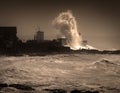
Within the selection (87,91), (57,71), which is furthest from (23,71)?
(87,91)

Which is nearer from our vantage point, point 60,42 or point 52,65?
point 52,65

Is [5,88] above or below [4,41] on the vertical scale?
below

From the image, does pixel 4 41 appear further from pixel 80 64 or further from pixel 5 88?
pixel 5 88

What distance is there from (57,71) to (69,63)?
32.3 feet

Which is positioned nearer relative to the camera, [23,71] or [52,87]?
[52,87]

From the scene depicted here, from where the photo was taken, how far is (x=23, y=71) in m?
49.8

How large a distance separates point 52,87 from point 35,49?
53192 millimetres

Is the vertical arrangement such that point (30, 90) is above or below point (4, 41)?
below

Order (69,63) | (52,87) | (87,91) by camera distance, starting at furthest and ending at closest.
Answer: (69,63), (52,87), (87,91)

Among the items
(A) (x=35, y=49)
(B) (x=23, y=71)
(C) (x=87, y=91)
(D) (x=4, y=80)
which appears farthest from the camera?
(A) (x=35, y=49)

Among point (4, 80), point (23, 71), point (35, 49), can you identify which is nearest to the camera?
point (4, 80)

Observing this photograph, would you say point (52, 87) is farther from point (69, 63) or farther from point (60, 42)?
point (60, 42)

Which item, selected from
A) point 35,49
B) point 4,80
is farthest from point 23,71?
point 35,49

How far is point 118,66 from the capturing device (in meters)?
59.7
